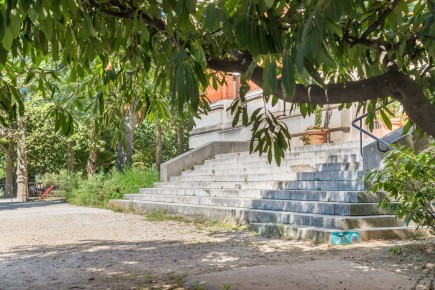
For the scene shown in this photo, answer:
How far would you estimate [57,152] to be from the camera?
4144 centimetres

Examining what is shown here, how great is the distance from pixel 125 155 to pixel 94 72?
2010 cm

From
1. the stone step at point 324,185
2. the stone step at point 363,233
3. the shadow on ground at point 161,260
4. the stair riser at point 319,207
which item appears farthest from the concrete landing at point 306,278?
the stone step at point 324,185

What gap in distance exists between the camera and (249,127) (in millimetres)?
21125

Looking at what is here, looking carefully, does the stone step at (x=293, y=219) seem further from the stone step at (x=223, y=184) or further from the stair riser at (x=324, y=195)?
the stone step at (x=223, y=184)

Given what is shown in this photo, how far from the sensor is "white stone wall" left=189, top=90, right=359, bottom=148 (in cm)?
1664

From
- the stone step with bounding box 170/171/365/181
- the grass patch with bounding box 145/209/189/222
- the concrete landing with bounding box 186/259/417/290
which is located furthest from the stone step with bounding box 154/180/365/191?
Answer: the concrete landing with bounding box 186/259/417/290

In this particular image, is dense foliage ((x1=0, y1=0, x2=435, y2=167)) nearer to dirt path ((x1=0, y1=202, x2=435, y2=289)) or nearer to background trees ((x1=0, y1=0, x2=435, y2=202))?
background trees ((x1=0, y1=0, x2=435, y2=202))

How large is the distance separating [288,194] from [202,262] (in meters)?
4.66

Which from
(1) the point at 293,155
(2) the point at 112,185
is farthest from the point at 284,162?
(2) the point at 112,185

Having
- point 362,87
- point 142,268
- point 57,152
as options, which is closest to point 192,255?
point 142,268

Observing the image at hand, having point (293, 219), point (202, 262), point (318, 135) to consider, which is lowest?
point (202, 262)

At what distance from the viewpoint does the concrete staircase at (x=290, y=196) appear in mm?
9625

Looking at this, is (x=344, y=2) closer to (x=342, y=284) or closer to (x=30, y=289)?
(x=342, y=284)

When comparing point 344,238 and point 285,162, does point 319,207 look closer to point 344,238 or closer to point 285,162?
point 344,238
